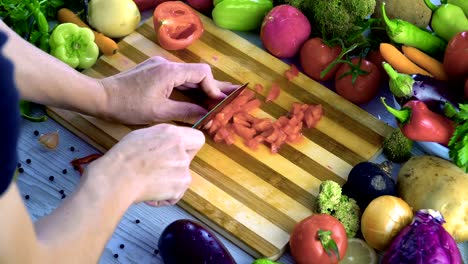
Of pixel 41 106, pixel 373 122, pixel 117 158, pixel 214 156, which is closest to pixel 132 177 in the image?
pixel 117 158

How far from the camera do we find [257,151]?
1.94 m

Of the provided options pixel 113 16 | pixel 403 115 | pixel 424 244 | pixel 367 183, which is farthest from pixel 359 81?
pixel 113 16

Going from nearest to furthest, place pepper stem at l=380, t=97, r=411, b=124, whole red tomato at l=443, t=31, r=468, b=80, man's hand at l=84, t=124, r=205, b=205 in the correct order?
1. man's hand at l=84, t=124, r=205, b=205
2. pepper stem at l=380, t=97, r=411, b=124
3. whole red tomato at l=443, t=31, r=468, b=80

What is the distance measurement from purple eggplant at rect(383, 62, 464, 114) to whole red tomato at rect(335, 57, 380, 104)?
187 mm

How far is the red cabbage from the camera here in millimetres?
1584

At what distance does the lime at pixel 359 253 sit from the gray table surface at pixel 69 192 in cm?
14

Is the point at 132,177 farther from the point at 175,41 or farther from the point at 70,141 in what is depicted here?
the point at 175,41

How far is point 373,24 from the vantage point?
220 centimetres

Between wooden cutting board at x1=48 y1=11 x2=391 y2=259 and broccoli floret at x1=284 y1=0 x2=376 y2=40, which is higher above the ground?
broccoli floret at x1=284 y1=0 x2=376 y2=40

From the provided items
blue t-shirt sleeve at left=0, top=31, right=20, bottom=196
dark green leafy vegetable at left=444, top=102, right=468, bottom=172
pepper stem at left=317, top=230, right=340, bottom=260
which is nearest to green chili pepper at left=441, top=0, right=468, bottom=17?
dark green leafy vegetable at left=444, top=102, right=468, bottom=172

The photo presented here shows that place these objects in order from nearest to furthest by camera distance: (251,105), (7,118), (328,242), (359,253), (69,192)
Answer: (7,118)
(328,242)
(359,253)
(69,192)
(251,105)

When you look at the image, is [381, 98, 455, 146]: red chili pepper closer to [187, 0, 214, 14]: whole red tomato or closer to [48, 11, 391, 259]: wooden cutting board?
Answer: [48, 11, 391, 259]: wooden cutting board

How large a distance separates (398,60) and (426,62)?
0.08 meters

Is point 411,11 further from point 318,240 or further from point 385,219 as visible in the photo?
point 318,240
